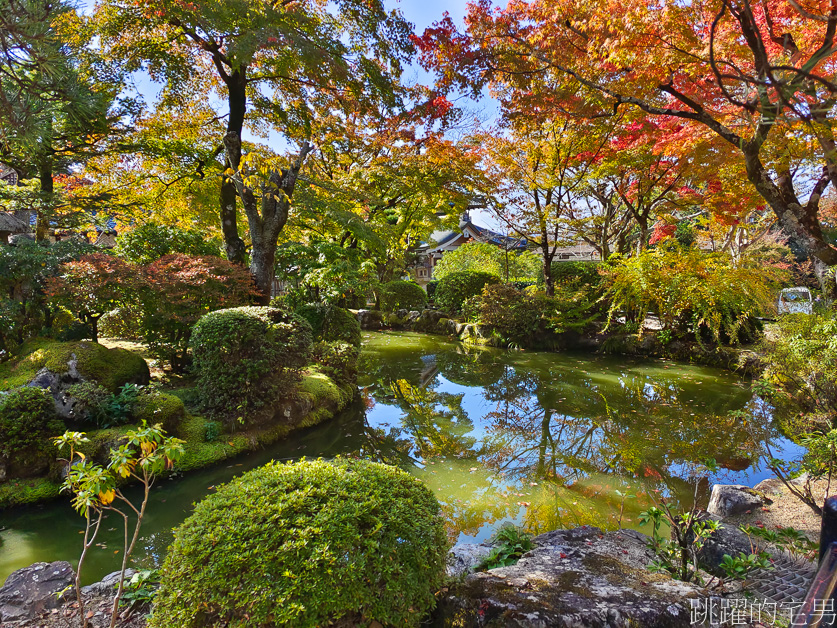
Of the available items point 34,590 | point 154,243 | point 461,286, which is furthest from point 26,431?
point 461,286

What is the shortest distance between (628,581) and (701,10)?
4868mm

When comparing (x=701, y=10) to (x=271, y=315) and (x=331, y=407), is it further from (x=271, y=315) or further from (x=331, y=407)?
(x=331, y=407)

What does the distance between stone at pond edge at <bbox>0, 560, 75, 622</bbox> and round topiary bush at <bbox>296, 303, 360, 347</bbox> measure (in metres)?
5.47

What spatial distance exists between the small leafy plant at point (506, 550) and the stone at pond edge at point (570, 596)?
6.4 inches

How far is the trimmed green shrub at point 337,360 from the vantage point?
A: 6.18 meters

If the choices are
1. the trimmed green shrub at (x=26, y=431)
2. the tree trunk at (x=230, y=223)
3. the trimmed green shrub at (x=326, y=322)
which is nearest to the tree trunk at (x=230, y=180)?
the tree trunk at (x=230, y=223)

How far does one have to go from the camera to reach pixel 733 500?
3.05 metres

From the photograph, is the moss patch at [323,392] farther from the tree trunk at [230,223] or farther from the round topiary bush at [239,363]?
the tree trunk at [230,223]

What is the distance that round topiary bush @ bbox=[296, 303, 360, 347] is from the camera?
7.62 metres

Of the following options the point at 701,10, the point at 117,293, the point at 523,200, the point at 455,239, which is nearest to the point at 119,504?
the point at 117,293

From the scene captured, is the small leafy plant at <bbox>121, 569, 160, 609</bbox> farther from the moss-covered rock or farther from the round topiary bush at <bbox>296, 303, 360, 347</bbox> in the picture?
the round topiary bush at <bbox>296, 303, 360, 347</bbox>

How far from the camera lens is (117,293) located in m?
4.98

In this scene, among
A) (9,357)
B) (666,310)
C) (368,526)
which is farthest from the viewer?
(666,310)

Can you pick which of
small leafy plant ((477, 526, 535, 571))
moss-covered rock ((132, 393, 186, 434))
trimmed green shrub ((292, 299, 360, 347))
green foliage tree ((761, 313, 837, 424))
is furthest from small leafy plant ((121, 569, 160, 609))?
trimmed green shrub ((292, 299, 360, 347))
